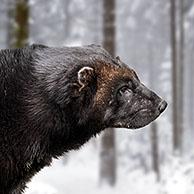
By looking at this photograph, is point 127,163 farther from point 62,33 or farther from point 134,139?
point 62,33

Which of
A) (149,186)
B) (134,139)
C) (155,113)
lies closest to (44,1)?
(134,139)

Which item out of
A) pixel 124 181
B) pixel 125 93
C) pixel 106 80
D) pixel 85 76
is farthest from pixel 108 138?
pixel 85 76

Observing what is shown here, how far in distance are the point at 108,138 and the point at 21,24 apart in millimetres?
6217

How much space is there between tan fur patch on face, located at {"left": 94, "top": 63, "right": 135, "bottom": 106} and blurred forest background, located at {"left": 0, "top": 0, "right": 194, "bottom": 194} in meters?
4.45

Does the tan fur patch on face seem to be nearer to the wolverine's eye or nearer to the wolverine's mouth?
the wolverine's eye

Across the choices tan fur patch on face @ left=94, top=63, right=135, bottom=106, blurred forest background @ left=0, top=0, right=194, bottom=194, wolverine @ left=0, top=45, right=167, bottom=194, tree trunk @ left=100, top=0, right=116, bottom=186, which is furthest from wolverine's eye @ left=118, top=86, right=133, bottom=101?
tree trunk @ left=100, top=0, right=116, bottom=186

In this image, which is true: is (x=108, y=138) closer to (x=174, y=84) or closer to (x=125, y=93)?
(x=174, y=84)

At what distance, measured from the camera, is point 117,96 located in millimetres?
5246

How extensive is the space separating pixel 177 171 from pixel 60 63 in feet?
44.7

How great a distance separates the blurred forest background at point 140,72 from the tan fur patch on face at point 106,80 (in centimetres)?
445

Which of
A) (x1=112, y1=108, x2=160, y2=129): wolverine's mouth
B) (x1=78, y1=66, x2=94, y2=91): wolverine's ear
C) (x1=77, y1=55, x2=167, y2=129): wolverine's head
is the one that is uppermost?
(x1=78, y1=66, x2=94, y2=91): wolverine's ear

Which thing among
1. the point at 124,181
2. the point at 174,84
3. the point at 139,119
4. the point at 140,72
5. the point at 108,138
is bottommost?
the point at 140,72

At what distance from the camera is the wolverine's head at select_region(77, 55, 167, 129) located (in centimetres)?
512

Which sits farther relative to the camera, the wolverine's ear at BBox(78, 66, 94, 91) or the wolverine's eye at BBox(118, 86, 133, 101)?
the wolverine's eye at BBox(118, 86, 133, 101)
